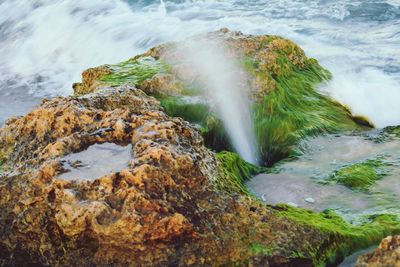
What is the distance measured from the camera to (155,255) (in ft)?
9.59

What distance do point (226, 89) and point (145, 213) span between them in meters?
2.80

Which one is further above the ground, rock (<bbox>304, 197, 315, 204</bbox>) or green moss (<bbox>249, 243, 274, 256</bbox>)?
green moss (<bbox>249, 243, 274, 256</bbox>)

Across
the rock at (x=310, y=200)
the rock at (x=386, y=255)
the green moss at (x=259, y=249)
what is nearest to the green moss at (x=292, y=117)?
the rock at (x=310, y=200)

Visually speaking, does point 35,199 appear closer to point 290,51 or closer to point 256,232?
point 256,232

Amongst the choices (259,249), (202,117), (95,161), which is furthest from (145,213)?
(202,117)

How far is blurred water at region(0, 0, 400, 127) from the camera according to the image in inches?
388

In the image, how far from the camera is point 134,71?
19.0 ft

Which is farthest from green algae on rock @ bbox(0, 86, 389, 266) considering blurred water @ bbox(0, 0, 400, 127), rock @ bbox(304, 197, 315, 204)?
blurred water @ bbox(0, 0, 400, 127)

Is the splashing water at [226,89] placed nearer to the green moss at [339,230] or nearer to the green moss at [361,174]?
the green moss at [361,174]

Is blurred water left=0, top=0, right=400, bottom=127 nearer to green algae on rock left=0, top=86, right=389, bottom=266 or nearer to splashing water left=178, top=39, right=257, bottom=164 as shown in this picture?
splashing water left=178, top=39, right=257, bottom=164

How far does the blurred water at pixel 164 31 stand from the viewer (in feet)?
32.3

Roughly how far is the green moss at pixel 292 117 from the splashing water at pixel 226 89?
15 cm

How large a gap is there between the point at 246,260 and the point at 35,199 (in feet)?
4.25

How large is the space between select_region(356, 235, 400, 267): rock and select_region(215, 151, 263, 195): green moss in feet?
3.24
